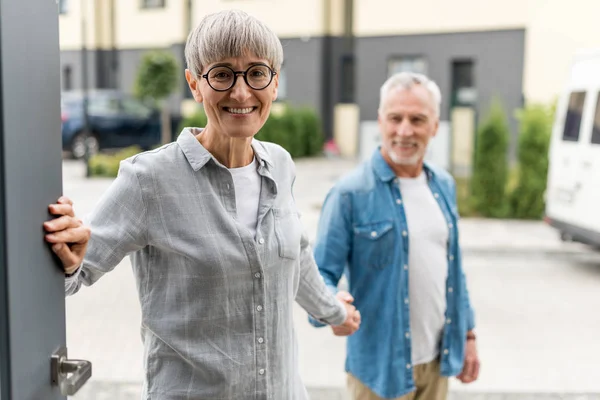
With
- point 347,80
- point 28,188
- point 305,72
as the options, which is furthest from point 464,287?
point 347,80

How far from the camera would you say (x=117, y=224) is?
1722 millimetres

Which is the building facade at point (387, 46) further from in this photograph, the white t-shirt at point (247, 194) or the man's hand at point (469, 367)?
the white t-shirt at point (247, 194)

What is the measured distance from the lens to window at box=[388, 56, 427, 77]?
856 inches

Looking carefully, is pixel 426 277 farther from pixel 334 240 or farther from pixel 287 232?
pixel 287 232

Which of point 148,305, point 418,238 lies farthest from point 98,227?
point 418,238

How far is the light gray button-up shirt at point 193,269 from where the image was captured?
→ 5.70 ft

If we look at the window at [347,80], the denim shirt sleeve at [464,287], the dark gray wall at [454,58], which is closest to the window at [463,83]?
the dark gray wall at [454,58]

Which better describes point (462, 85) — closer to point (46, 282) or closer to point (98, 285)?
point (98, 285)

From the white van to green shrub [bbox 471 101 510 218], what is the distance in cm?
248

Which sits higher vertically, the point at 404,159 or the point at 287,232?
the point at 404,159

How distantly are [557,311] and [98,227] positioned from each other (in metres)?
6.15

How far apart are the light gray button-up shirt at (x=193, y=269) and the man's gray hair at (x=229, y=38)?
Answer: 0.21m

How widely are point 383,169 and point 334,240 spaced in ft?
1.11

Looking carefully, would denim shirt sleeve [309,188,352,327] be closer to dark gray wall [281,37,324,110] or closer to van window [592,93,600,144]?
van window [592,93,600,144]
